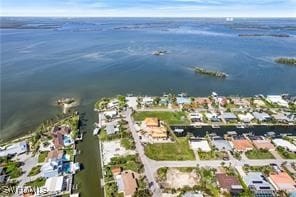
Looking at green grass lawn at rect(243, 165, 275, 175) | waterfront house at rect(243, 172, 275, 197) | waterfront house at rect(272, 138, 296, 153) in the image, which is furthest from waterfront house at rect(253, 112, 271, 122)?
waterfront house at rect(243, 172, 275, 197)

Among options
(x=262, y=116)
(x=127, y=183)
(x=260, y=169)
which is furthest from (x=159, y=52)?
(x=127, y=183)

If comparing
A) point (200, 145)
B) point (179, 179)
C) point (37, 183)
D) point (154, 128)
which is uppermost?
point (154, 128)

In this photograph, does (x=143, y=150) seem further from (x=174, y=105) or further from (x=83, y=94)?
(x=83, y=94)

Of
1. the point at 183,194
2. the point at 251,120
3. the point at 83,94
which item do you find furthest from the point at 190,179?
the point at 83,94

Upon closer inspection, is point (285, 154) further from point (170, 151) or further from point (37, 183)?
point (37, 183)

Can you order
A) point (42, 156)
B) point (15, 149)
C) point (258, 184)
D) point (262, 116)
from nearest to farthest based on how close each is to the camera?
point (258, 184)
point (42, 156)
point (15, 149)
point (262, 116)

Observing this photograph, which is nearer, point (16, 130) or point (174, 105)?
point (16, 130)

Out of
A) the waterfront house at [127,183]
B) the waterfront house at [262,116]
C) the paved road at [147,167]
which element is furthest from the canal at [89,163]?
the waterfront house at [262,116]
